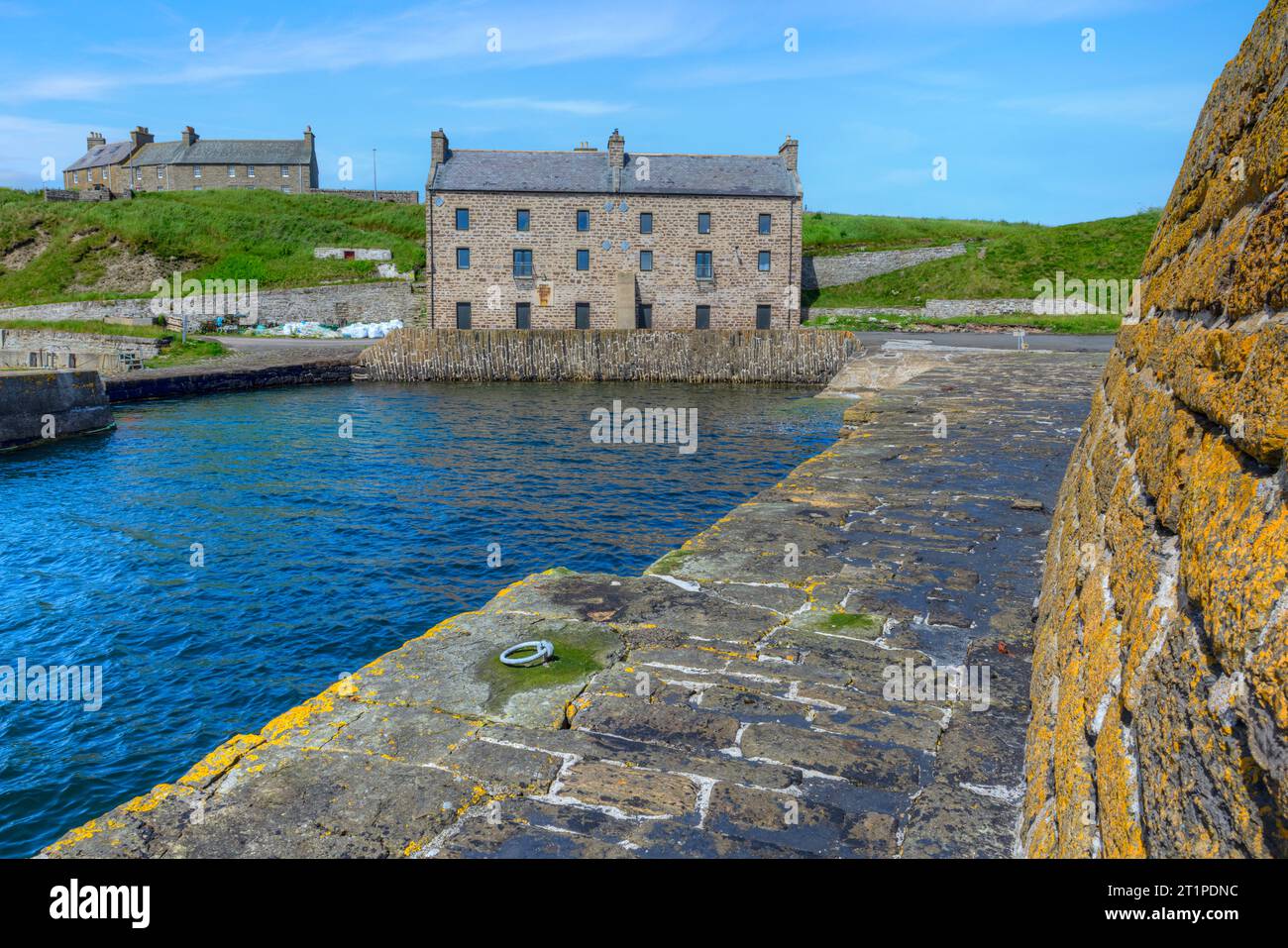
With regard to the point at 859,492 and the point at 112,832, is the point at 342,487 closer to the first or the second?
the point at 859,492

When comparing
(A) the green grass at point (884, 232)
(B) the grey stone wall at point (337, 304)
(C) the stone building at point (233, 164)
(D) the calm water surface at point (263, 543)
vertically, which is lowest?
(D) the calm water surface at point (263, 543)

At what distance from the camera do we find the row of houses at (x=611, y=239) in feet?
158

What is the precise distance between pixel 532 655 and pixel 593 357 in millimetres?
34390

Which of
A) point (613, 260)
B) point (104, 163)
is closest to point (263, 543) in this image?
point (613, 260)

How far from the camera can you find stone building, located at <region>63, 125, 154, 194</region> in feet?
307

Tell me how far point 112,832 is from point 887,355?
28970 millimetres

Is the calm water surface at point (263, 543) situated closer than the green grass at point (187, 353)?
Yes

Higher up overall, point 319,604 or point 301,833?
point 301,833

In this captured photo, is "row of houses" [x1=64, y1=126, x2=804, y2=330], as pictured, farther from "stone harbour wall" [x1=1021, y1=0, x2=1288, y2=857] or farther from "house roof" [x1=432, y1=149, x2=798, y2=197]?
"stone harbour wall" [x1=1021, y1=0, x2=1288, y2=857]

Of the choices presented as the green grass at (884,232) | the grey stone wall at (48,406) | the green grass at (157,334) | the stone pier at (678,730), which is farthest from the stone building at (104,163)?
the stone pier at (678,730)

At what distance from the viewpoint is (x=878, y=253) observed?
5972 cm

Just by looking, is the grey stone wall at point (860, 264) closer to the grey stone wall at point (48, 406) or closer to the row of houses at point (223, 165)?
the grey stone wall at point (48, 406)

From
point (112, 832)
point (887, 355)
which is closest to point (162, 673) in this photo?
point (112, 832)

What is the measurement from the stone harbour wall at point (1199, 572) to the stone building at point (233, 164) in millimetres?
97481
